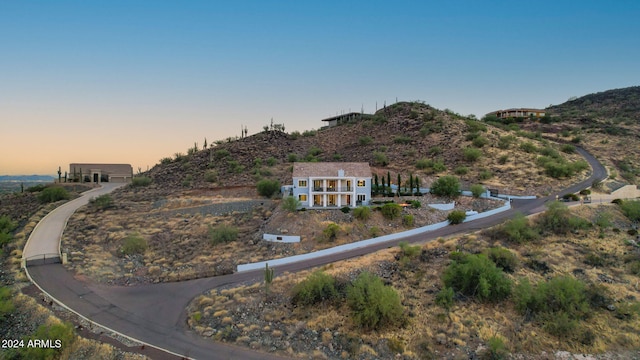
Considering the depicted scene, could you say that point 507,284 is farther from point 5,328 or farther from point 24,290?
point 24,290

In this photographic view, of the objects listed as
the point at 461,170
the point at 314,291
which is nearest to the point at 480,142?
the point at 461,170

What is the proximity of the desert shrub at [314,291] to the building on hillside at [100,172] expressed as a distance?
60.1 m

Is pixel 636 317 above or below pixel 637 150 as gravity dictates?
below

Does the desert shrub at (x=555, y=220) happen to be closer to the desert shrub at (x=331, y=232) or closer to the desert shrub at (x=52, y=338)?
the desert shrub at (x=331, y=232)

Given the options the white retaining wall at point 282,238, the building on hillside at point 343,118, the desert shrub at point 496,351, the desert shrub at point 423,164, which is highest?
the building on hillside at point 343,118

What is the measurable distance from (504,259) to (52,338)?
27529 mm

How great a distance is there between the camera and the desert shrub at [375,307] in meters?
20.0

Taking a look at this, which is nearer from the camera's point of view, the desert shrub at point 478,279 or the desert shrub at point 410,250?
the desert shrub at point 478,279

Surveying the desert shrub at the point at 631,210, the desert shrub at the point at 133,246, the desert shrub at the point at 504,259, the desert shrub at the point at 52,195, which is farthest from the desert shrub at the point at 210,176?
the desert shrub at the point at 631,210

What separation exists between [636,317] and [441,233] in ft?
47.1

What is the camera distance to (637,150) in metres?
63.9

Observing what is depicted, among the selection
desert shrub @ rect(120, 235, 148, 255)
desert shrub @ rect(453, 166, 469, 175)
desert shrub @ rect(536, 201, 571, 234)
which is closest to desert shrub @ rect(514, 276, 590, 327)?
desert shrub @ rect(536, 201, 571, 234)

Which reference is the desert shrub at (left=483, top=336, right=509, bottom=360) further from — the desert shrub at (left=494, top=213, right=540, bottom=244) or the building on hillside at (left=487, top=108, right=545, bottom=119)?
the building on hillside at (left=487, top=108, right=545, bottom=119)

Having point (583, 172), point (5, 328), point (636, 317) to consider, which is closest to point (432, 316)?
point (636, 317)
